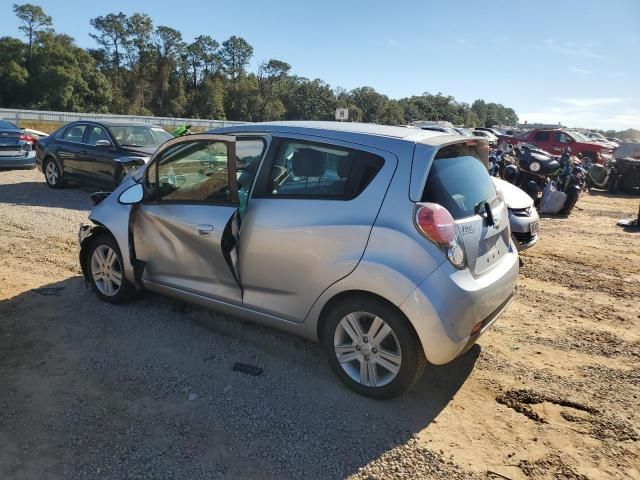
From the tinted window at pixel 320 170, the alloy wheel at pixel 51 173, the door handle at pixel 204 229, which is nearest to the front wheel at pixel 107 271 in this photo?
the door handle at pixel 204 229

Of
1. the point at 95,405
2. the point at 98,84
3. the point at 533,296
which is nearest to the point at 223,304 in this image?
the point at 95,405

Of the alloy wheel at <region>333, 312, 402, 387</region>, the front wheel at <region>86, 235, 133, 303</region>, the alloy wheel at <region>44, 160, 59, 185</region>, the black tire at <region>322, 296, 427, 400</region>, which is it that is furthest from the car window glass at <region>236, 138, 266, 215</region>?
the alloy wheel at <region>44, 160, 59, 185</region>

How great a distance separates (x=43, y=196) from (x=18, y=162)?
3564mm

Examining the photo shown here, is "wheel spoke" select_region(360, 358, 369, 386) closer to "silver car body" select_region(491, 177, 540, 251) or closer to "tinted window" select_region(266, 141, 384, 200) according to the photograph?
"tinted window" select_region(266, 141, 384, 200)

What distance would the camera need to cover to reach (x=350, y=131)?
345 centimetres

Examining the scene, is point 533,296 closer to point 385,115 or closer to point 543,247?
point 543,247

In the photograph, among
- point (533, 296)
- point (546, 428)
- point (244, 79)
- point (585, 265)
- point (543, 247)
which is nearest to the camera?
point (546, 428)

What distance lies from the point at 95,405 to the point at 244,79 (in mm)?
100542

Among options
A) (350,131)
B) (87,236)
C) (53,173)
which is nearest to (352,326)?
(350,131)

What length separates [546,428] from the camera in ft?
10.2

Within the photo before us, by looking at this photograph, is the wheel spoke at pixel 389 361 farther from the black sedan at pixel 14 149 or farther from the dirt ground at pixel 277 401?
the black sedan at pixel 14 149

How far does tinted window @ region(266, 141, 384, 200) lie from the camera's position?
10.6ft

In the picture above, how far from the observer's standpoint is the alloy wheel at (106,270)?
181 inches

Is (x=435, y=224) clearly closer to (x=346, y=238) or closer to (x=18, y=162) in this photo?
(x=346, y=238)
